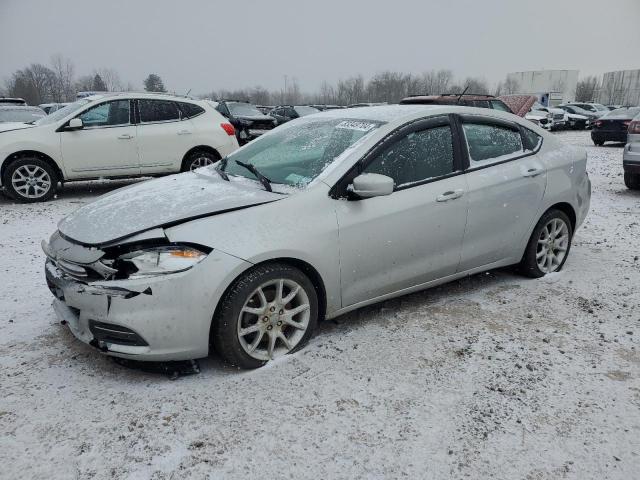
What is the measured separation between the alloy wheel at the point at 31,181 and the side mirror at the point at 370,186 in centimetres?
625

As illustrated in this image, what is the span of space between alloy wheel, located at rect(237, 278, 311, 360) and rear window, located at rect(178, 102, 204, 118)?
628 centimetres

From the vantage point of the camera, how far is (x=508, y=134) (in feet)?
13.8

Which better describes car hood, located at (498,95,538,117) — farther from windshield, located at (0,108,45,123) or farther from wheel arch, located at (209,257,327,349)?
wheel arch, located at (209,257,327,349)

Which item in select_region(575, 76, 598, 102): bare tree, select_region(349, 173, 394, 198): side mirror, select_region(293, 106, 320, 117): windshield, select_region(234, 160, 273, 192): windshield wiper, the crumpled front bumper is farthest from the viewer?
select_region(575, 76, 598, 102): bare tree

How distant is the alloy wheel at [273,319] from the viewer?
292 centimetres

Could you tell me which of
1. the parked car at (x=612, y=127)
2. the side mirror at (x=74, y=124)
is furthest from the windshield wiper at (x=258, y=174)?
the parked car at (x=612, y=127)

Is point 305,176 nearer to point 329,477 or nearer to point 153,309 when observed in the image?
point 153,309

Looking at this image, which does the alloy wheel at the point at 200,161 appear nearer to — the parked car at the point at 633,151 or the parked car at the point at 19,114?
the parked car at the point at 19,114

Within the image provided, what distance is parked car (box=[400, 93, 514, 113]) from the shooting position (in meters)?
9.76

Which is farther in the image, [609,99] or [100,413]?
[609,99]

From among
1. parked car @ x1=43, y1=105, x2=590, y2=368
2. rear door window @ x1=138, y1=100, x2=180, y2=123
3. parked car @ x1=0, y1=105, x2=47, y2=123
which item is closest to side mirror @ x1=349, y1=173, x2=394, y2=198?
parked car @ x1=43, y1=105, x2=590, y2=368

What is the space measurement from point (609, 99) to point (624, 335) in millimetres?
114089

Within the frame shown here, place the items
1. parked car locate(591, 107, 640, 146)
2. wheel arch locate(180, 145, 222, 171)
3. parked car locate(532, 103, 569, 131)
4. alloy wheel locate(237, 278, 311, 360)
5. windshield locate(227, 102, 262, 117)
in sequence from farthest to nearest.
A: parked car locate(532, 103, 569, 131)
parked car locate(591, 107, 640, 146)
windshield locate(227, 102, 262, 117)
wheel arch locate(180, 145, 222, 171)
alloy wheel locate(237, 278, 311, 360)

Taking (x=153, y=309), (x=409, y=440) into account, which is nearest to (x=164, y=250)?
(x=153, y=309)
